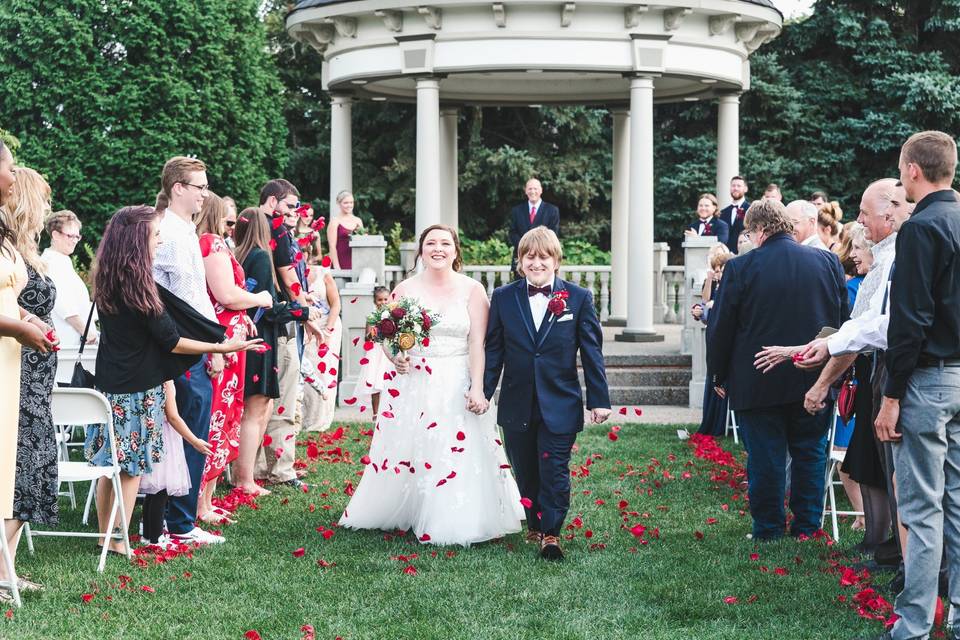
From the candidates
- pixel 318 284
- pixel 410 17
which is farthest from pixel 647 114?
pixel 318 284

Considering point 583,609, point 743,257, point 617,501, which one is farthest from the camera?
point 617,501

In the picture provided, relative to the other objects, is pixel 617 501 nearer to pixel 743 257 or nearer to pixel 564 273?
pixel 743 257

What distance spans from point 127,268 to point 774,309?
383 cm

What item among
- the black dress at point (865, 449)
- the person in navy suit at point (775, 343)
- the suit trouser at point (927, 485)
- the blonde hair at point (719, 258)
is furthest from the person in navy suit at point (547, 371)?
the blonde hair at point (719, 258)

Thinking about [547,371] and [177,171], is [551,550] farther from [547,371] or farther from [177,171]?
[177,171]

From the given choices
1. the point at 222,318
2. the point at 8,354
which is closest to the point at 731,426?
the point at 222,318

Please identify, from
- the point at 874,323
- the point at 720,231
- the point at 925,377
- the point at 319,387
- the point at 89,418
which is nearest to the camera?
the point at 925,377

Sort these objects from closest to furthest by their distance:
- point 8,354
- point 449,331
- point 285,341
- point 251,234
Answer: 1. point 8,354
2. point 449,331
3. point 251,234
4. point 285,341

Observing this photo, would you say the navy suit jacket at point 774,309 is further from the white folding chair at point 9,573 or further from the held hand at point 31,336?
the white folding chair at point 9,573

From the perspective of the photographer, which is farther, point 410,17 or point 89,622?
point 410,17

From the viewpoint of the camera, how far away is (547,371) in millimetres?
7020

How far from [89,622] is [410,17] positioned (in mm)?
11566

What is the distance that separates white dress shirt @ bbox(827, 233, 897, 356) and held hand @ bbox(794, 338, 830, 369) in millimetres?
89

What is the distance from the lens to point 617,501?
28.5 ft
